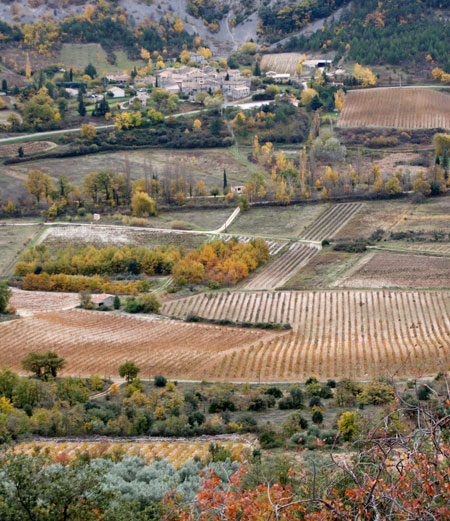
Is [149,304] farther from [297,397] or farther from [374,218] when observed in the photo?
[374,218]

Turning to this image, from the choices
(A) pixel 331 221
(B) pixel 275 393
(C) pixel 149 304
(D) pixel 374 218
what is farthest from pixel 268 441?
(D) pixel 374 218

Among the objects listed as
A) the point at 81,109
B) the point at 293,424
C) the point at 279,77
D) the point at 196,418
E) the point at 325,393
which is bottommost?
the point at 325,393

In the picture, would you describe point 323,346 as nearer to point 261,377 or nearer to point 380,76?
point 261,377

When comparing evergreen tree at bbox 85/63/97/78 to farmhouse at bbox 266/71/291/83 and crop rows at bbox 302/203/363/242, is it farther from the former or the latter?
crop rows at bbox 302/203/363/242

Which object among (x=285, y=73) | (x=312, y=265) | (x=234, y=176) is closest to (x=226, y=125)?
(x=234, y=176)

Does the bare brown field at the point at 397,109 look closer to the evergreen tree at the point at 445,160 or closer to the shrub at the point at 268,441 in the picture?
the evergreen tree at the point at 445,160

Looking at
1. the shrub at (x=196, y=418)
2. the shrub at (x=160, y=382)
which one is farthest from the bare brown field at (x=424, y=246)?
the shrub at (x=196, y=418)
